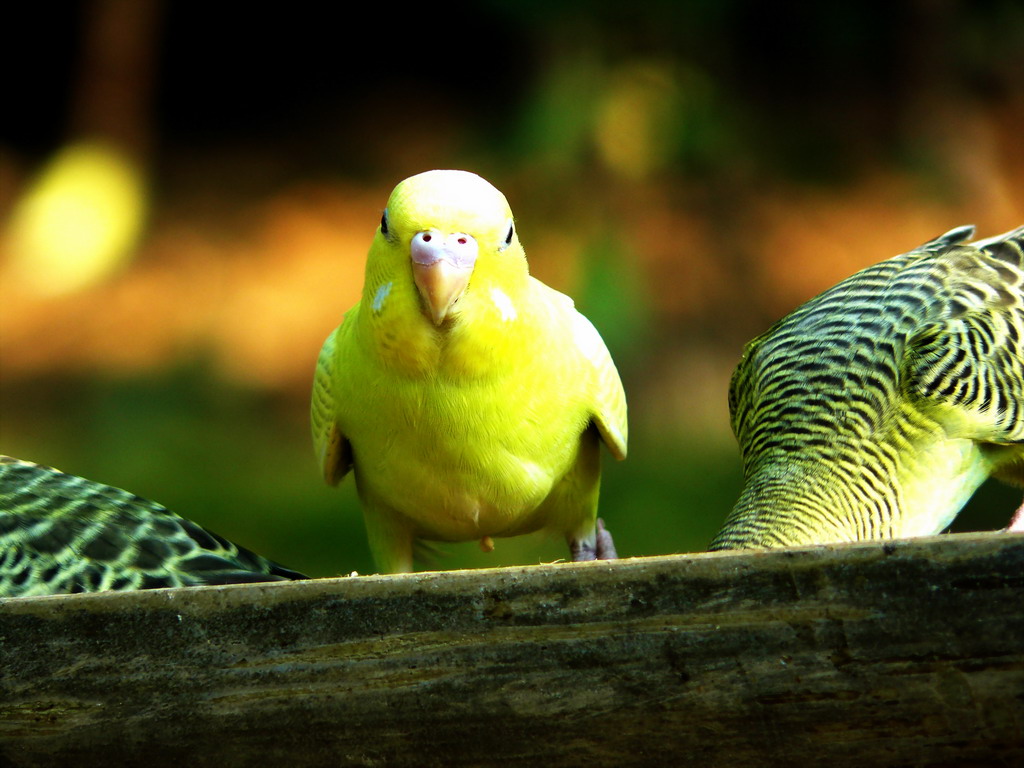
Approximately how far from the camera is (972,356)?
3277 millimetres

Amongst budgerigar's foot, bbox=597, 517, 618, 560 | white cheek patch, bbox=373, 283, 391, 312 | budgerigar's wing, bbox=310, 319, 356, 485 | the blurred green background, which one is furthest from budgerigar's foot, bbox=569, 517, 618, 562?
the blurred green background

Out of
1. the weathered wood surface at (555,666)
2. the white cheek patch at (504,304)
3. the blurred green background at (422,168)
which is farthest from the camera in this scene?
the blurred green background at (422,168)

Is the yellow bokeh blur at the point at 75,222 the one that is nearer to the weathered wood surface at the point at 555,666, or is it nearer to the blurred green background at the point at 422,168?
the blurred green background at the point at 422,168

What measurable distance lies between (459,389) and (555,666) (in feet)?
4.15

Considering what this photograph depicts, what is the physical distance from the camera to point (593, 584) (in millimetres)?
1538

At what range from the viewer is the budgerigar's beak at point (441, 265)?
2.43m

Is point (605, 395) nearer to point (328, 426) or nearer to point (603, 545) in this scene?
point (603, 545)

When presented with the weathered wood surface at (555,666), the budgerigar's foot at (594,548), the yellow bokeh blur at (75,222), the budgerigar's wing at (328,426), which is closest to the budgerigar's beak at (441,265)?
the budgerigar's wing at (328,426)

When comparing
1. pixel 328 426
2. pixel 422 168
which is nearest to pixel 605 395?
pixel 328 426

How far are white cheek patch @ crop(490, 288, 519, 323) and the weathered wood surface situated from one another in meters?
1.22

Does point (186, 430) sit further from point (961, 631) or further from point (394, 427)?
point (961, 631)

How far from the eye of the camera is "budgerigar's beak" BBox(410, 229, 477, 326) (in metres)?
2.43

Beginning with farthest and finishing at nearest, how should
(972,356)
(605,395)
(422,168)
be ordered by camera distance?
(422,168) < (972,356) < (605,395)

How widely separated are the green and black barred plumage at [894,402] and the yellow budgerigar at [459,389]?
49cm
